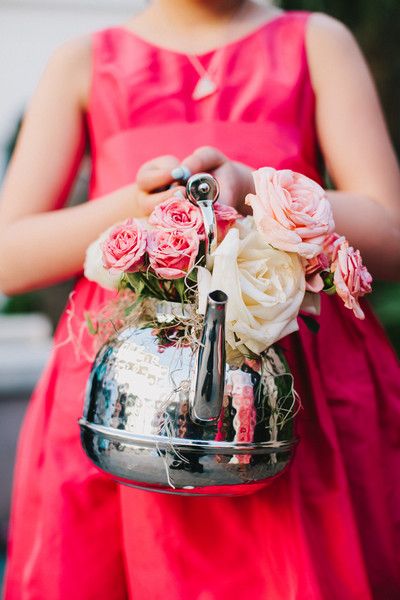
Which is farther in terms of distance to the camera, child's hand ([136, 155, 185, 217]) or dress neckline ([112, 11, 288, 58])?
dress neckline ([112, 11, 288, 58])

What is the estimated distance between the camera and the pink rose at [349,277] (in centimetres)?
82

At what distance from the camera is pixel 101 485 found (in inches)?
41.1

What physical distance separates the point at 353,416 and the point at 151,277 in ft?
1.26

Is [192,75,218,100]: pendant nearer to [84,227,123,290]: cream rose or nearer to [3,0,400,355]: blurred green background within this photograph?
[84,227,123,290]: cream rose

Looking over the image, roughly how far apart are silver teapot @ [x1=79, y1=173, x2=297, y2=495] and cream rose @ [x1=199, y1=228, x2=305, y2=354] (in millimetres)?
26

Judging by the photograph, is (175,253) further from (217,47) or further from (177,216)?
(217,47)

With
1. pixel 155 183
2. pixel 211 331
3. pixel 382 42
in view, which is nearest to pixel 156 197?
pixel 155 183

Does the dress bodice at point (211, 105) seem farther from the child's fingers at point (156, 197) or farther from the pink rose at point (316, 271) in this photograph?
the pink rose at point (316, 271)

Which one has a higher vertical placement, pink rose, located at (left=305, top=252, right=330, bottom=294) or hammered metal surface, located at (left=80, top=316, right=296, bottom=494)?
pink rose, located at (left=305, top=252, right=330, bottom=294)

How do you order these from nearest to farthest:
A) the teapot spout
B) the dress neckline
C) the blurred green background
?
the teapot spout → the dress neckline → the blurred green background

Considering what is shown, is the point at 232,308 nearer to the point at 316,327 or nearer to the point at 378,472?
the point at 316,327

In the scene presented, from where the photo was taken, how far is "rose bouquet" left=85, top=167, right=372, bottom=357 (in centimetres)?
79

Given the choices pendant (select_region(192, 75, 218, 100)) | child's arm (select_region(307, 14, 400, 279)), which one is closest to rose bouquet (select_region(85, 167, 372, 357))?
child's arm (select_region(307, 14, 400, 279))

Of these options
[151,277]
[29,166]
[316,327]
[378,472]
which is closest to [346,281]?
[316,327]
